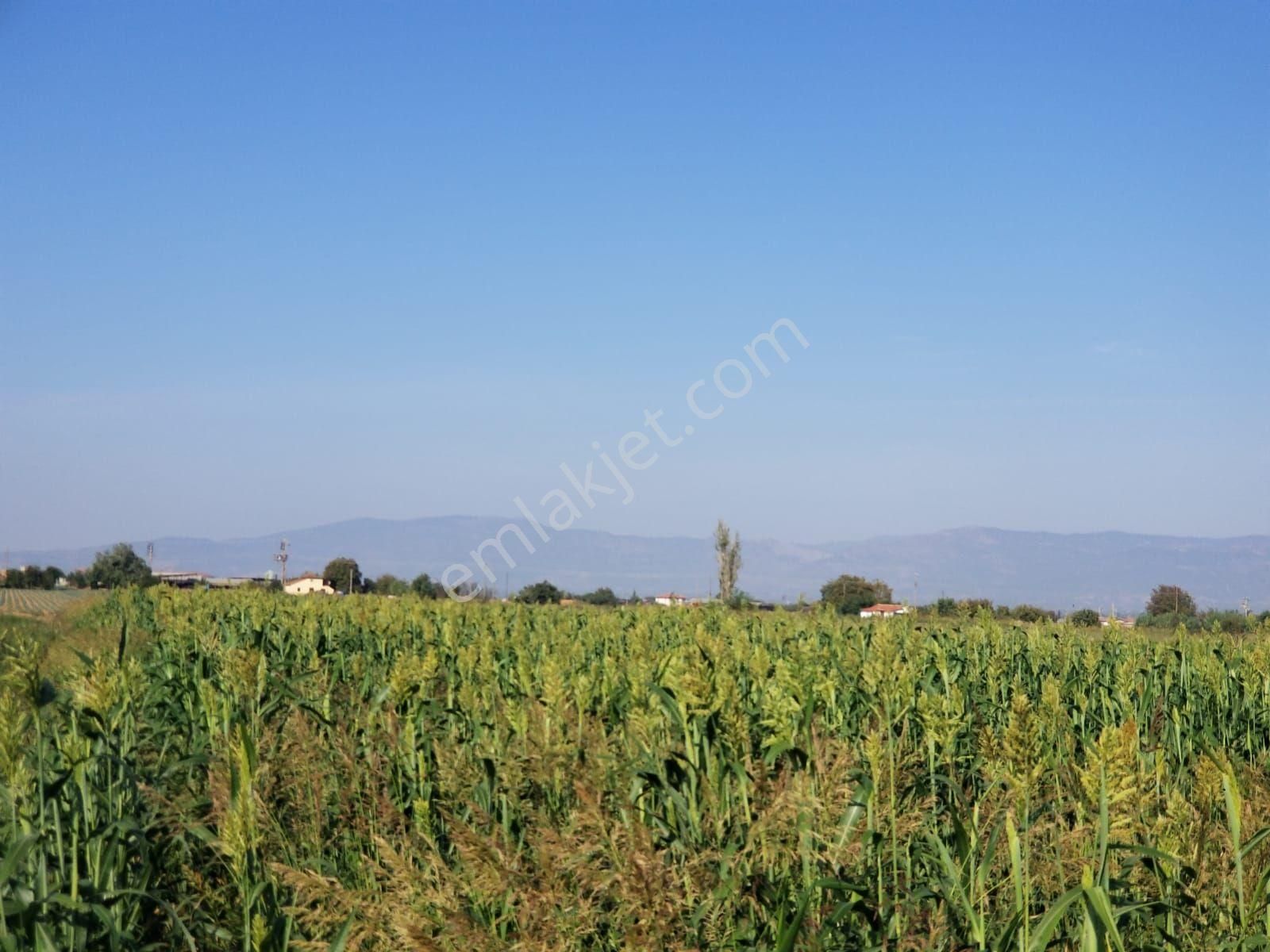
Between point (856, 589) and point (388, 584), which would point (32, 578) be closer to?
point (388, 584)

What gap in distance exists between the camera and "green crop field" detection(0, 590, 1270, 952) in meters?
2.98

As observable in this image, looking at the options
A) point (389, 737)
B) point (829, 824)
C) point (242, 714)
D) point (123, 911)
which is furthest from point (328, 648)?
point (829, 824)

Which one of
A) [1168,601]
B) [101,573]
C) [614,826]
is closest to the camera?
[614,826]

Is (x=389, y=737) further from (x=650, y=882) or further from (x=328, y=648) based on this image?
(x=328, y=648)

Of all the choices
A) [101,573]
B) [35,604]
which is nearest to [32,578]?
[101,573]

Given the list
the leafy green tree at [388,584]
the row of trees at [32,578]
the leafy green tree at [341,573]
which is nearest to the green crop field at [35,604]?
the leafy green tree at [388,584]

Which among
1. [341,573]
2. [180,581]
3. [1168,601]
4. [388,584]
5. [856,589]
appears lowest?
[1168,601]

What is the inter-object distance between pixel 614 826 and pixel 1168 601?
6321 cm

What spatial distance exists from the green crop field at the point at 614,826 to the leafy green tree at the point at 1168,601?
Result: 50148 mm

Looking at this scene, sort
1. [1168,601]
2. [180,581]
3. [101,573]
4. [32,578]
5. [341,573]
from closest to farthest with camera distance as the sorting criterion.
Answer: [1168,601]
[341,573]
[101,573]
[180,581]
[32,578]

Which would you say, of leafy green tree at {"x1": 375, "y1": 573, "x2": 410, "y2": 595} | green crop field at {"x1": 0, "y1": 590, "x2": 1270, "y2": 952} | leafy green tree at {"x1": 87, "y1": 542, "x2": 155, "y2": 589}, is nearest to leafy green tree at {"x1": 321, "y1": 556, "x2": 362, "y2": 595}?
leafy green tree at {"x1": 87, "y1": 542, "x2": 155, "y2": 589}

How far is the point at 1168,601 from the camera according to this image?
5912 cm

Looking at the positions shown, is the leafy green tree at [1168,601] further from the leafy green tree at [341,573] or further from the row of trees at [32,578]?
the row of trees at [32,578]

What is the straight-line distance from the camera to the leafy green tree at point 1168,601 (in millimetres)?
51947
